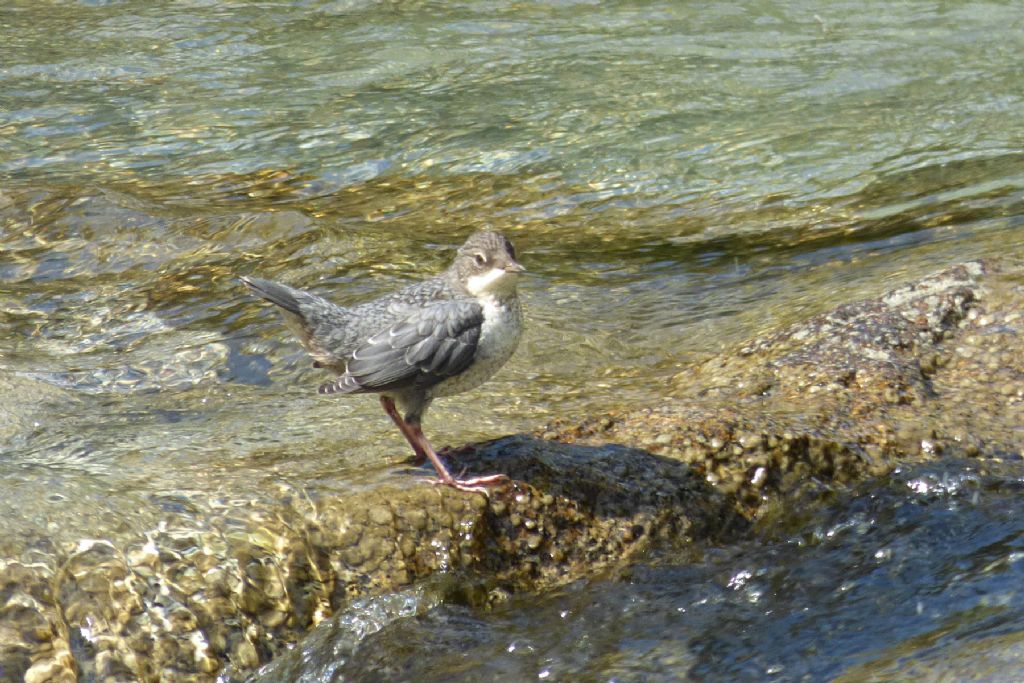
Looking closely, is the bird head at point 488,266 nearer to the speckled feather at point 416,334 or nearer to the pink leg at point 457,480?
the speckled feather at point 416,334

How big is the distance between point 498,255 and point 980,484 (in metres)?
2.01

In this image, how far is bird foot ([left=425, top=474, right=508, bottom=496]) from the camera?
432 centimetres

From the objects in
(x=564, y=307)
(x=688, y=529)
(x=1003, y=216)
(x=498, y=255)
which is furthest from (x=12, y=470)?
(x=1003, y=216)

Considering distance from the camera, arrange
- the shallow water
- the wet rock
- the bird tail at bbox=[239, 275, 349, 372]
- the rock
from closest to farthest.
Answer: the rock → the shallow water → the bird tail at bbox=[239, 275, 349, 372] → the wet rock

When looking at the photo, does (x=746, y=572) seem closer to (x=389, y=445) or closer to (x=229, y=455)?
(x=389, y=445)

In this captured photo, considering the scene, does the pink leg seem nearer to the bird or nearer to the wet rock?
the bird

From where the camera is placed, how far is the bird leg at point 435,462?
4.33 m

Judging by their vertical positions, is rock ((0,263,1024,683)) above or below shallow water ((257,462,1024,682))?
above

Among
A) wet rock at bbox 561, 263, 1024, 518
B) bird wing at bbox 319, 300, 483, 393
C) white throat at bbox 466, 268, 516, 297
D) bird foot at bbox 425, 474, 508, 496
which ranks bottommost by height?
wet rock at bbox 561, 263, 1024, 518

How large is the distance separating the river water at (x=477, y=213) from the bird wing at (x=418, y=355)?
36 cm

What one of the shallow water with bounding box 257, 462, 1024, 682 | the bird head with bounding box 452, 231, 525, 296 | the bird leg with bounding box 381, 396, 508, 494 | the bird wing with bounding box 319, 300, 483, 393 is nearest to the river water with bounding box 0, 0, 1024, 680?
the shallow water with bounding box 257, 462, 1024, 682

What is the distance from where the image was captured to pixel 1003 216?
24.8 ft

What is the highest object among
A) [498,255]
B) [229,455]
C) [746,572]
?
[498,255]

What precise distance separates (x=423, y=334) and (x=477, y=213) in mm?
3950
